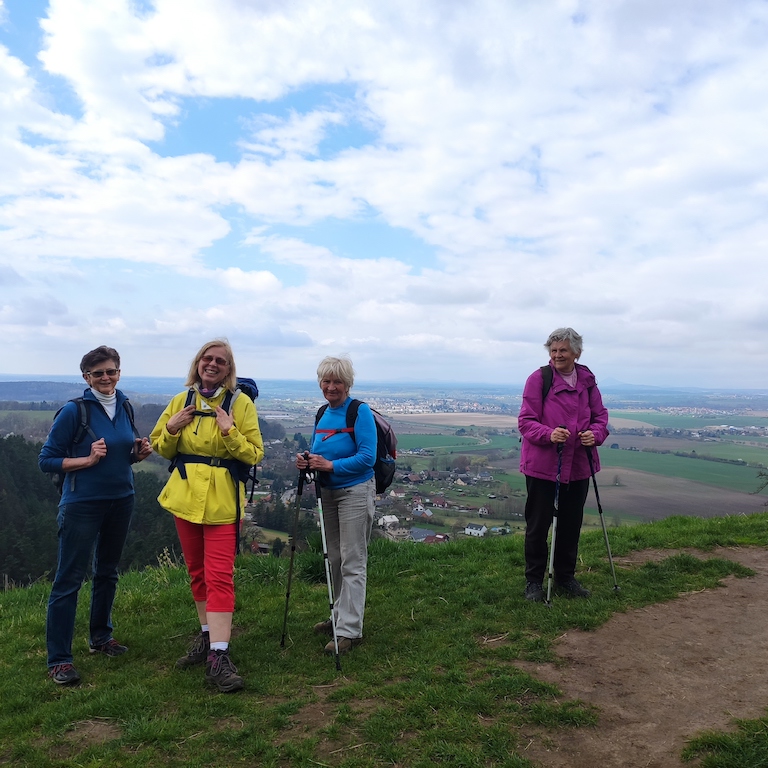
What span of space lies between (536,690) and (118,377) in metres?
4.18

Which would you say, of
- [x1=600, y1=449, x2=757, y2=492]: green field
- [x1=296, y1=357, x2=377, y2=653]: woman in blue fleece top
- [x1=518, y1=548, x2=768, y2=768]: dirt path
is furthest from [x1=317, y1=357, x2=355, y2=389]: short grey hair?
[x1=600, y1=449, x2=757, y2=492]: green field

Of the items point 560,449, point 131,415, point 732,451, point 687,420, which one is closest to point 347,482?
point 131,415

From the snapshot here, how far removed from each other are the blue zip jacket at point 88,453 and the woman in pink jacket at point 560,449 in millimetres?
3753

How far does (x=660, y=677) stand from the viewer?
4.12m

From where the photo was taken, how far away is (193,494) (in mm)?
4285

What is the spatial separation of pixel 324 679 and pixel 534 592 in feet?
8.26

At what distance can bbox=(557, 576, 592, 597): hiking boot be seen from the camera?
5.74 metres

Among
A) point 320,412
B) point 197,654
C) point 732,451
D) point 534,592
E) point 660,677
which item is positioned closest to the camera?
point 660,677

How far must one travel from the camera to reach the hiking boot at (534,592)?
564cm

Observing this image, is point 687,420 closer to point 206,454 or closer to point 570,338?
point 570,338

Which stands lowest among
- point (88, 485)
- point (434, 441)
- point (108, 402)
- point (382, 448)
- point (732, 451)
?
point (434, 441)

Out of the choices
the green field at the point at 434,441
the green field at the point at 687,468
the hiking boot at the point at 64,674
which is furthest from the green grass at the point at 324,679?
the green field at the point at 434,441

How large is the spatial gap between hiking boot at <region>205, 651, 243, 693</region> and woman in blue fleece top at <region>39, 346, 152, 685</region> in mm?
1089

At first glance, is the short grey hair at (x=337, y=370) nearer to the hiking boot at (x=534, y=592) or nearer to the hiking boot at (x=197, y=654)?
the hiking boot at (x=197, y=654)
